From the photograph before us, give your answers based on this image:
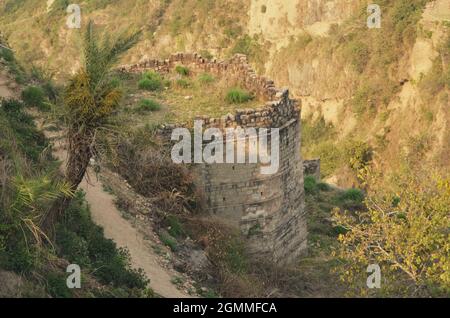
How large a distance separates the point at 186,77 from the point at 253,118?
12.3ft

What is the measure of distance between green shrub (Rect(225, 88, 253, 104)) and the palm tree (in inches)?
194

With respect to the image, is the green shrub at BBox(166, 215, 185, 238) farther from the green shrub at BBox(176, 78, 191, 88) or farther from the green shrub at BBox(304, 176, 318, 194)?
the green shrub at BBox(304, 176, 318, 194)

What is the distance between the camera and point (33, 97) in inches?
518

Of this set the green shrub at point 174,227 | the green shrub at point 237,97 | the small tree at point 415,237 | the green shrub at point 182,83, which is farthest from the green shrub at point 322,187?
the green shrub at point 174,227

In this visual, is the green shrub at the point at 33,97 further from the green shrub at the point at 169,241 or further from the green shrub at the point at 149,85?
the green shrub at the point at 169,241

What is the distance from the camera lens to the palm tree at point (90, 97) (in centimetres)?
882

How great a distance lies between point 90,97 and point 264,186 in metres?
4.91

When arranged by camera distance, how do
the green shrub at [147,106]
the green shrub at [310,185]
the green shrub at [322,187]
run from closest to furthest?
the green shrub at [147,106] → the green shrub at [310,185] → the green shrub at [322,187]

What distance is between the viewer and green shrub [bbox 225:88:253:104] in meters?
13.8

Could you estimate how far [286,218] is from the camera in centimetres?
1383

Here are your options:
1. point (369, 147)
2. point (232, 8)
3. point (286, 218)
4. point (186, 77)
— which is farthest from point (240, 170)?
point (232, 8)

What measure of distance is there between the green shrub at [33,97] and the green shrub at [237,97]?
3.55 m

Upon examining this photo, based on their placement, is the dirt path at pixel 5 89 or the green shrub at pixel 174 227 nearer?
the green shrub at pixel 174 227
